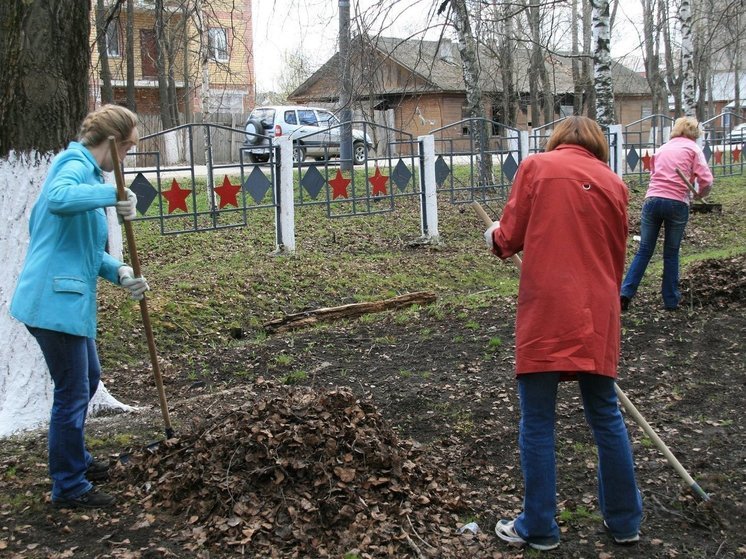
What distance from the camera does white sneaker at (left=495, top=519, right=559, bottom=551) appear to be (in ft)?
11.2

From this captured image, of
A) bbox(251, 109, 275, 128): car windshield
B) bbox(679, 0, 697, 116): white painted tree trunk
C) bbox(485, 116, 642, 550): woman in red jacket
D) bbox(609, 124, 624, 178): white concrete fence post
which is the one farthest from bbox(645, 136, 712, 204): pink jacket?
bbox(251, 109, 275, 128): car windshield

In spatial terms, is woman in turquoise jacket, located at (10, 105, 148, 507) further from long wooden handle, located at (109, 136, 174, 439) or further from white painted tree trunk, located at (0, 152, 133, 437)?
white painted tree trunk, located at (0, 152, 133, 437)

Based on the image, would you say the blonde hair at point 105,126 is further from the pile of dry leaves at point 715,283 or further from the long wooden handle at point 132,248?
the pile of dry leaves at point 715,283

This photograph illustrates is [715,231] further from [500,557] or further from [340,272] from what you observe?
[500,557]

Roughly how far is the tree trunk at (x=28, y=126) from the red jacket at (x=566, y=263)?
291cm

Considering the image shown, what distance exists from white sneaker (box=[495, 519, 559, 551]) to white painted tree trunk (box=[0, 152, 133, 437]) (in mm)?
2755

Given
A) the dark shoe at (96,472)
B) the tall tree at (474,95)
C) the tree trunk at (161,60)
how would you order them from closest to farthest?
the dark shoe at (96,472)
the tree trunk at (161,60)
the tall tree at (474,95)

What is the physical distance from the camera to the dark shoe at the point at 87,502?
3.60 metres

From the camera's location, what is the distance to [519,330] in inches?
128

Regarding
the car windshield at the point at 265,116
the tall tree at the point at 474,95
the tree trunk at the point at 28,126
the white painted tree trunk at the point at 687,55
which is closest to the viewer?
the tree trunk at the point at 28,126

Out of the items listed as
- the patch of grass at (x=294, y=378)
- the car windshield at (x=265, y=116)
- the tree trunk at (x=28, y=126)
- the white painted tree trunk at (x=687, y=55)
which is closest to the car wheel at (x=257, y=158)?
the car windshield at (x=265, y=116)

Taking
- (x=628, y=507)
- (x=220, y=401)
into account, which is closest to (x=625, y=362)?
(x=628, y=507)

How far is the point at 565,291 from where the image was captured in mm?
3129

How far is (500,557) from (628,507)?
1.96 ft
